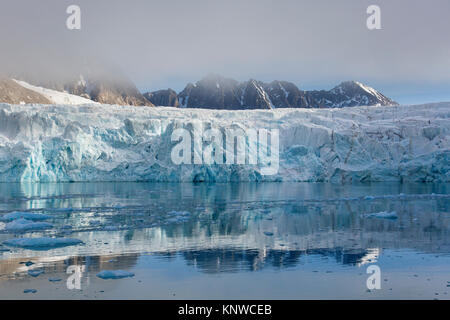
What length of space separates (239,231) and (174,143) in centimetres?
2615

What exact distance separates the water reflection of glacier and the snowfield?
18154mm

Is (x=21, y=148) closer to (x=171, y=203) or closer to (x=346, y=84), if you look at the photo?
(x=171, y=203)

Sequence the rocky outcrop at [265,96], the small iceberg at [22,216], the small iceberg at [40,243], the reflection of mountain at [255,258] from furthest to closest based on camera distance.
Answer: the rocky outcrop at [265,96]
the small iceberg at [22,216]
the small iceberg at [40,243]
the reflection of mountain at [255,258]

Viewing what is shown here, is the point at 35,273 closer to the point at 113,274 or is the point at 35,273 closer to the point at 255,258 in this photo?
the point at 113,274

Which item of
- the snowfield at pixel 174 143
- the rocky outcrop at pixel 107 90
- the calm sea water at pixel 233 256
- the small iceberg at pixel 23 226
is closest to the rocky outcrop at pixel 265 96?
the rocky outcrop at pixel 107 90

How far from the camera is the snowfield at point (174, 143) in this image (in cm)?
3797

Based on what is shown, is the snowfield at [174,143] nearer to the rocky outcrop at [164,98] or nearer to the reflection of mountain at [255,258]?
the reflection of mountain at [255,258]

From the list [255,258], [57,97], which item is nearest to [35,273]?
[255,258]

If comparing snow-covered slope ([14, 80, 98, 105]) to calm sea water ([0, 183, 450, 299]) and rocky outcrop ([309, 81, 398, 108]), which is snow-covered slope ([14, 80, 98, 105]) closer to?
rocky outcrop ([309, 81, 398, 108])

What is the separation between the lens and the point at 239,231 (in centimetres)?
1288

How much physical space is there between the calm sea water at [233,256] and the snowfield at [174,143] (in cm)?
2153

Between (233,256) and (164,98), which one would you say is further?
(164,98)

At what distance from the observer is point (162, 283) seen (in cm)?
731
